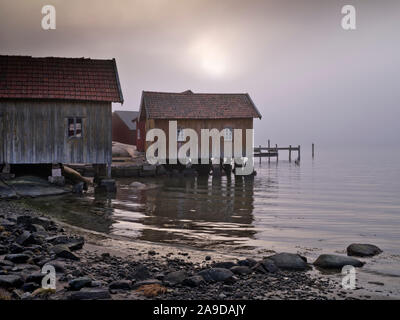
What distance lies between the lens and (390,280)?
858 centimetres

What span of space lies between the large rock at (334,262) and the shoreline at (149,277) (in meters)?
0.57

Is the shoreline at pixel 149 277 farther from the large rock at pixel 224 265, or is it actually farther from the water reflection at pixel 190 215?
the water reflection at pixel 190 215

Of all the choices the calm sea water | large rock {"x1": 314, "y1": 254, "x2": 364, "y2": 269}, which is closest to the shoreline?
large rock {"x1": 314, "y1": 254, "x2": 364, "y2": 269}

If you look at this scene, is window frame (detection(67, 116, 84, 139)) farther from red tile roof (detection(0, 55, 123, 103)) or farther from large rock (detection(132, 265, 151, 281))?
large rock (detection(132, 265, 151, 281))

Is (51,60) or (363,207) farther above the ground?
(51,60)

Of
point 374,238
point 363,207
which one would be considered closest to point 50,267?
point 374,238

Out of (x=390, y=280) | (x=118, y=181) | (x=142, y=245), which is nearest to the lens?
(x=390, y=280)

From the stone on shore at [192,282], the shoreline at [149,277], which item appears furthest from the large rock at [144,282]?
the stone on shore at [192,282]

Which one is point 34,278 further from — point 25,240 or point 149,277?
point 25,240

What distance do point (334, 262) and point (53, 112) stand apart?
57.9ft

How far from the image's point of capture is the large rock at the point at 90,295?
613 centimetres

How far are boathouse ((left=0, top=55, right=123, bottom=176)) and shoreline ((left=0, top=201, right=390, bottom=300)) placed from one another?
500 inches
